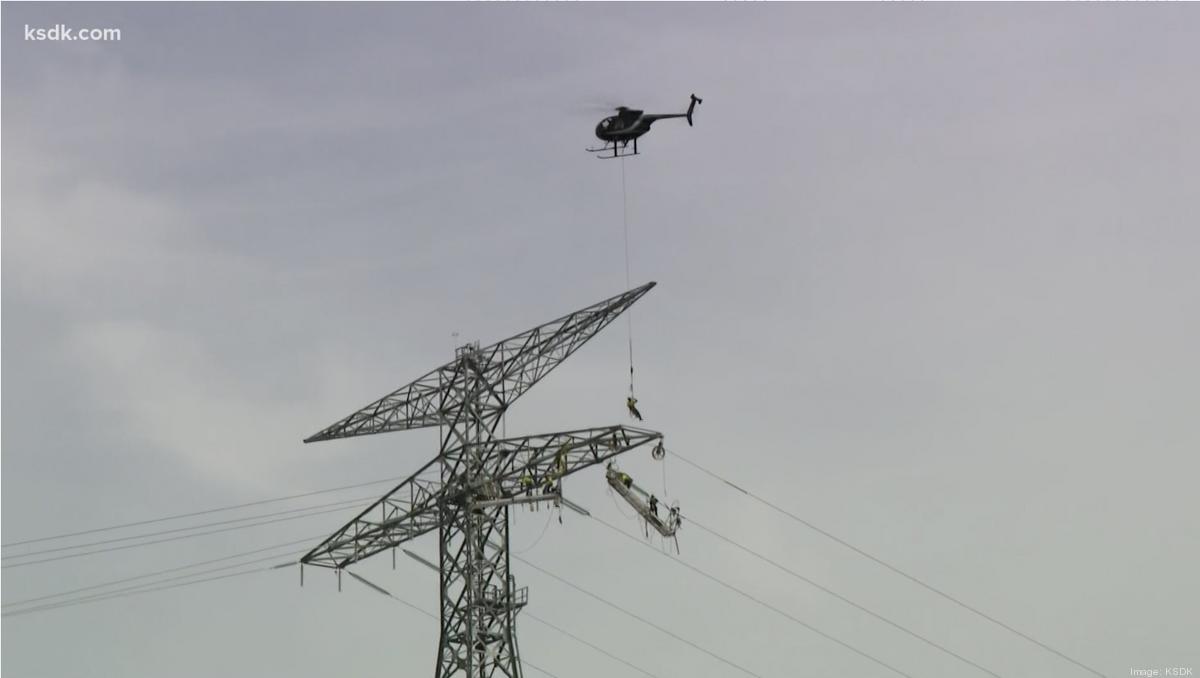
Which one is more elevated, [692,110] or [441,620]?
[692,110]

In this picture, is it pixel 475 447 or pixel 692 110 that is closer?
pixel 475 447

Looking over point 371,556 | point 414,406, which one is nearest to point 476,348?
point 414,406

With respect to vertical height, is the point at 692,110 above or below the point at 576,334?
above

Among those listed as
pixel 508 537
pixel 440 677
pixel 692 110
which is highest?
pixel 692 110

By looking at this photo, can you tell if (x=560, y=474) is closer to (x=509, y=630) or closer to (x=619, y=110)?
(x=509, y=630)

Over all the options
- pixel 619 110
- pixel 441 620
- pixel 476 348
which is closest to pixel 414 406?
pixel 476 348

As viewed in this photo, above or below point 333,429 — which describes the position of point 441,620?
below

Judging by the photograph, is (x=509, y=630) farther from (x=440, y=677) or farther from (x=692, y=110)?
(x=692, y=110)

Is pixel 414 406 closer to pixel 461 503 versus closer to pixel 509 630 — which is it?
pixel 461 503
